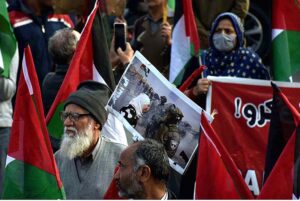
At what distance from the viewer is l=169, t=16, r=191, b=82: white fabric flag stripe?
1074 cm

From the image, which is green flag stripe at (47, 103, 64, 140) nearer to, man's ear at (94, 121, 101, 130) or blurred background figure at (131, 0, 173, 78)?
man's ear at (94, 121, 101, 130)

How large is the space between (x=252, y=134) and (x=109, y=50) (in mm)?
1291

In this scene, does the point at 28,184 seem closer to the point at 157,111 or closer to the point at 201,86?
the point at 157,111

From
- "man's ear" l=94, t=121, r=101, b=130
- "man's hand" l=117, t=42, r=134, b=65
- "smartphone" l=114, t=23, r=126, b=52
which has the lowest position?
"man's ear" l=94, t=121, r=101, b=130

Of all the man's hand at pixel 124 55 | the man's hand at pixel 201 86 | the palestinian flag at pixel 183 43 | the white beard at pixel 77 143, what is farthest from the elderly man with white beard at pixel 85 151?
the palestinian flag at pixel 183 43

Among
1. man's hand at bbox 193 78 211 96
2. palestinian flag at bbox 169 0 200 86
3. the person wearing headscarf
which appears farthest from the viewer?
palestinian flag at bbox 169 0 200 86

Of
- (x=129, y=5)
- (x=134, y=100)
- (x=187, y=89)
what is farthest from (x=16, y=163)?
Answer: (x=129, y=5)

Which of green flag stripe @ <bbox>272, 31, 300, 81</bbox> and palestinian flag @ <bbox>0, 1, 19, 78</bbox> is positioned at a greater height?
palestinian flag @ <bbox>0, 1, 19, 78</bbox>

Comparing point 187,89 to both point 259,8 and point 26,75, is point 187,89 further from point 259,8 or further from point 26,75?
point 259,8

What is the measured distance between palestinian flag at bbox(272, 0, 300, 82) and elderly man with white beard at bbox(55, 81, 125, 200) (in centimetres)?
232

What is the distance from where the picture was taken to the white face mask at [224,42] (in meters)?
10.2

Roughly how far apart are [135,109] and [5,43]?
5.71 ft

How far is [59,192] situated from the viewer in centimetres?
797

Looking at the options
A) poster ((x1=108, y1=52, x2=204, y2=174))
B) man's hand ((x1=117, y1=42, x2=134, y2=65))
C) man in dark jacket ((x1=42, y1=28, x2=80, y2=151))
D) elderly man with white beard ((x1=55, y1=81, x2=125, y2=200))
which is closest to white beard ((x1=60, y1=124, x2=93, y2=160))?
elderly man with white beard ((x1=55, y1=81, x2=125, y2=200))
